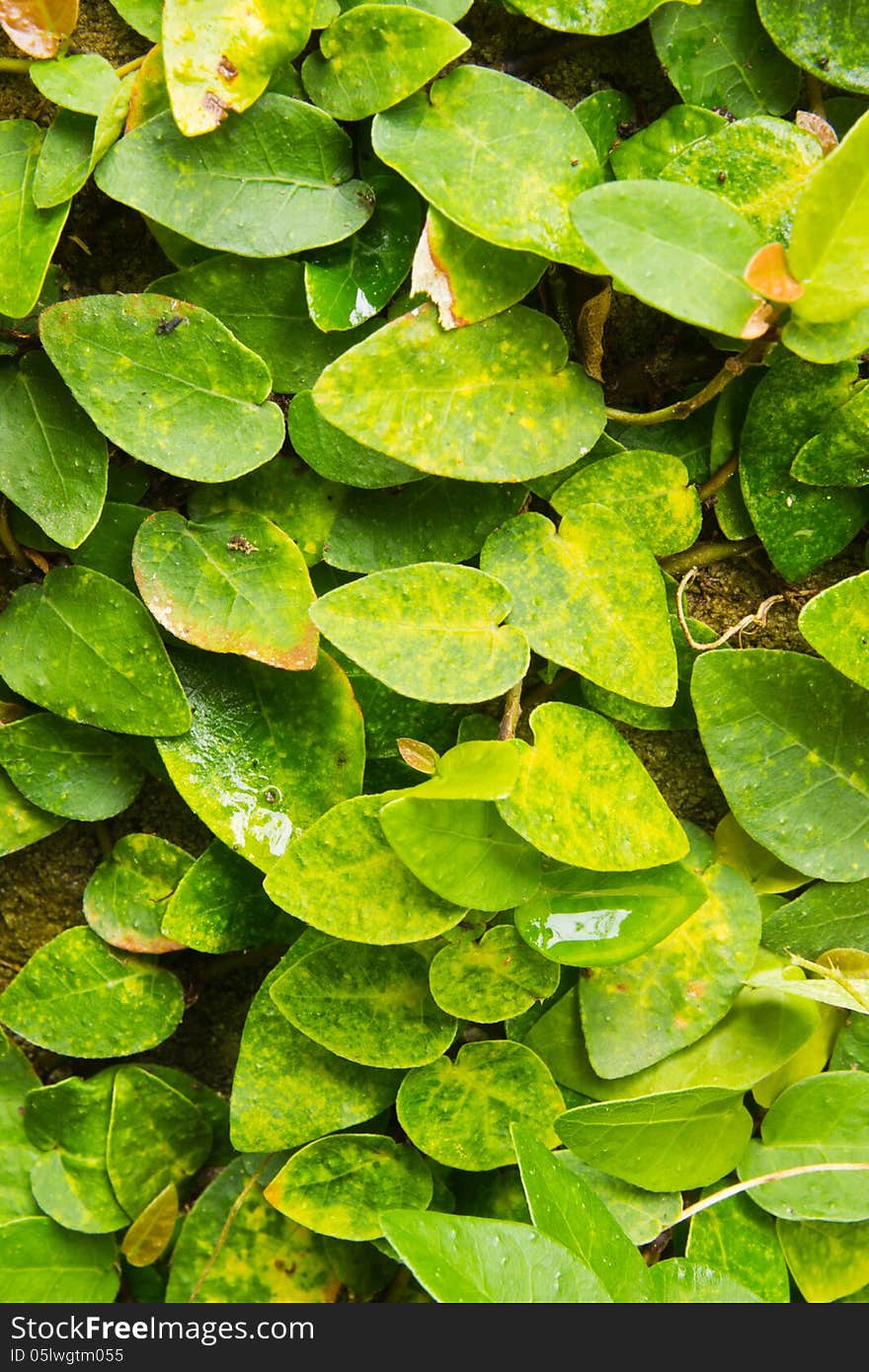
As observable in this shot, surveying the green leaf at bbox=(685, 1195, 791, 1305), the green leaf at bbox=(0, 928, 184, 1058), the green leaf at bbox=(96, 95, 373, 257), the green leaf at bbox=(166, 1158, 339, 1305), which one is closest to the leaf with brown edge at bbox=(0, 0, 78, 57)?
the green leaf at bbox=(96, 95, 373, 257)

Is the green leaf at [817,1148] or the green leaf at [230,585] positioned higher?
the green leaf at [230,585]

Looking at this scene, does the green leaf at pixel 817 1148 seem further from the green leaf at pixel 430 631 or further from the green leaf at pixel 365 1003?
the green leaf at pixel 430 631

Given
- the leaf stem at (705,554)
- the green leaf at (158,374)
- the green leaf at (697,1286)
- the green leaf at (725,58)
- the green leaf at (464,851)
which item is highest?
the green leaf at (725,58)

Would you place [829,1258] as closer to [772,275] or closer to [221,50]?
[772,275]

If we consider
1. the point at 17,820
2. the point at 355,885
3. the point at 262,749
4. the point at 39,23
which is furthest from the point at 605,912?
the point at 39,23

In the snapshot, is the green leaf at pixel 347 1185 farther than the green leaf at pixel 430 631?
Result: Yes

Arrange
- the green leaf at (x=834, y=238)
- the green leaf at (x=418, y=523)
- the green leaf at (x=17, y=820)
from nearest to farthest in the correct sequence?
the green leaf at (x=834, y=238)
the green leaf at (x=418, y=523)
the green leaf at (x=17, y=820)

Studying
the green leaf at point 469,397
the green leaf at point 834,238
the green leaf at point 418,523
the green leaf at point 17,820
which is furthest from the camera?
the green leaf at point 17,820

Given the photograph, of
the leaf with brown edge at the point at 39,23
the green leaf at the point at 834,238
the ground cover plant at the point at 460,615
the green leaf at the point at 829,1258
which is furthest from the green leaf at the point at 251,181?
the green leaf at the point at 829,1258
